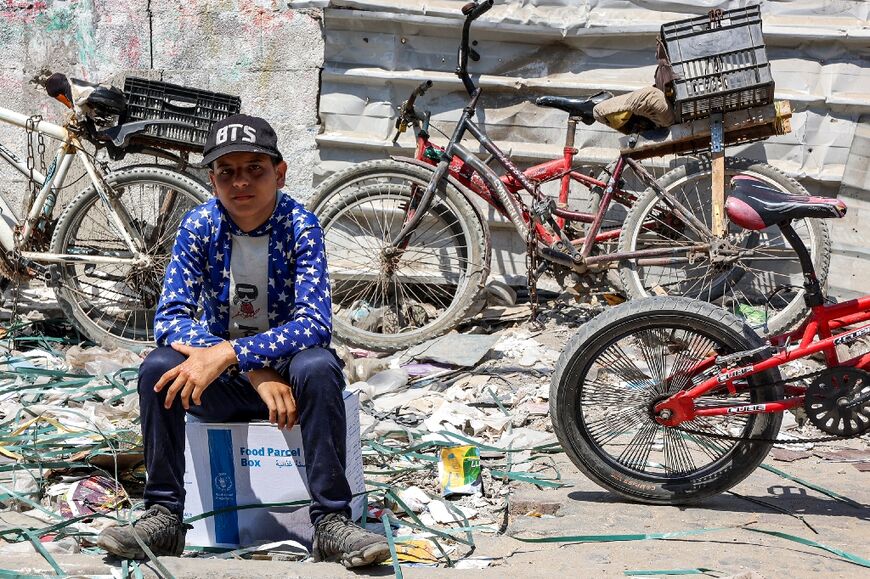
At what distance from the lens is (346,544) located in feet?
9.29

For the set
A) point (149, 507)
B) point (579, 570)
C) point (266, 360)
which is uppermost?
point (266, 360)

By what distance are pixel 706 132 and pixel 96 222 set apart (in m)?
3.61

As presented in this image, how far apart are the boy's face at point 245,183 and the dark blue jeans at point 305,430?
493mm

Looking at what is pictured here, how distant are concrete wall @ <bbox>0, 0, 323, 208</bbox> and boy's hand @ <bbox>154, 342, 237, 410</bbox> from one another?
3.86m

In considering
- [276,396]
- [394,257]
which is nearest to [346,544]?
[276,396]

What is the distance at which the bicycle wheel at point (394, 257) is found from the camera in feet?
19.0

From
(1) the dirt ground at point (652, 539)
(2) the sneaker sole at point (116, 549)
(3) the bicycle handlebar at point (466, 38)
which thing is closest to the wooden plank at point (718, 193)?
(3) the bicycle handlebar at point (466, 38)

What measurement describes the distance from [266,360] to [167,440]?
1.24 ft

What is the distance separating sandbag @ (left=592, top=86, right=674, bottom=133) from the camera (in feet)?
17.5

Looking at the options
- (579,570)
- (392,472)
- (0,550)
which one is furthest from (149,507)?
(579,570)

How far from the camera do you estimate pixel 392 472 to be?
3.76 metres

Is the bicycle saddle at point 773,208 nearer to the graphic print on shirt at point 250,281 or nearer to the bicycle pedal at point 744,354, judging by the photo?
the bicycle pedal at point 744,354

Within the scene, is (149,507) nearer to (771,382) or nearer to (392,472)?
(392,472)

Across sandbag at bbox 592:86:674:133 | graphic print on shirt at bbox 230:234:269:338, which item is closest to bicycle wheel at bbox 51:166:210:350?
sandbag at bbox 592:86:674:133
